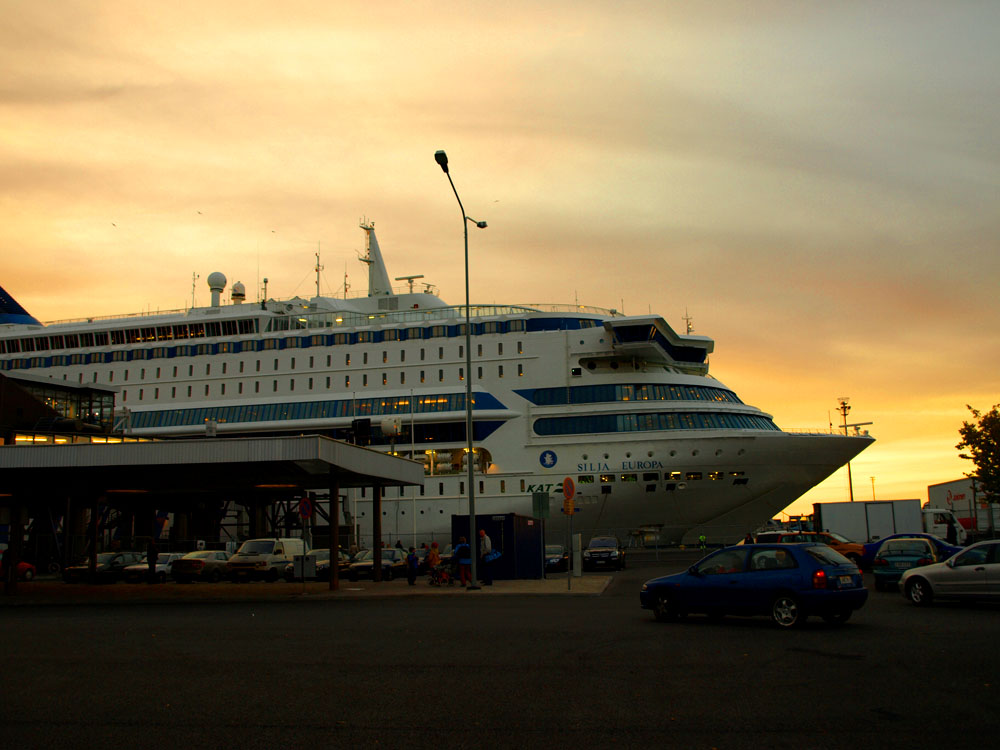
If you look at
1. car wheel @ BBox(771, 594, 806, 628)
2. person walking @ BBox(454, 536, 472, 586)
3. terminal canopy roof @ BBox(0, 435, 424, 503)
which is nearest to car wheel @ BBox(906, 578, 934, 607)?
car wheel @ BBox(771, 594, 806, 628)

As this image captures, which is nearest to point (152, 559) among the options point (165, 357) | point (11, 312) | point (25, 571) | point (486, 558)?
point (25, 571)

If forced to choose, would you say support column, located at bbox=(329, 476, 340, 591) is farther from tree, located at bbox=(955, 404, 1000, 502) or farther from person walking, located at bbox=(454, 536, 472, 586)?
tree, located at bbox=(955, 404, 1000, 502)

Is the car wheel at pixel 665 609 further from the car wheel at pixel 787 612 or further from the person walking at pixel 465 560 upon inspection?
the person walking at pixel 465 560

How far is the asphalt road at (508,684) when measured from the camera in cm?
688

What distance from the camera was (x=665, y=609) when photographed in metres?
15.1

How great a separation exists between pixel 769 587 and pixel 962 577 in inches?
206

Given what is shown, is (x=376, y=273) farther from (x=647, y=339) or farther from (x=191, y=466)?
(x=191, y=466)

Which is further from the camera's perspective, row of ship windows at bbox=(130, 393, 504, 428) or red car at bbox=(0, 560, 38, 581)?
row of ship windows at bbox=(130, 393, 504, 428)

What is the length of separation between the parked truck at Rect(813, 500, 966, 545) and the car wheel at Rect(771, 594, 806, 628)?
→ 28531 millimetres

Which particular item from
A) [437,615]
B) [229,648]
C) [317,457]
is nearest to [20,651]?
[229,648]

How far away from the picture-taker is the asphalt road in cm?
688

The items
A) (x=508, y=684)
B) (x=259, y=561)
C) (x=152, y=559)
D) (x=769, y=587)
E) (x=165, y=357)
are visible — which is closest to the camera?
(x=508, y=684)

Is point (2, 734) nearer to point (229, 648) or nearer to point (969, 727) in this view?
point (229, 648)

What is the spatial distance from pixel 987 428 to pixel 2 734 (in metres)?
47.2
